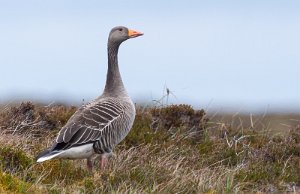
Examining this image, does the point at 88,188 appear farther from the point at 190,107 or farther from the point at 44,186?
the point at 190,107

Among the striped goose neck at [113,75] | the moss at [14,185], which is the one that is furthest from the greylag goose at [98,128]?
the moss at [14,185]

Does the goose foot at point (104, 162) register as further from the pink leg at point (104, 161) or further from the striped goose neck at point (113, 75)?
the striped goose neck at point (113, 75)

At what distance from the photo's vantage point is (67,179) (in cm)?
919

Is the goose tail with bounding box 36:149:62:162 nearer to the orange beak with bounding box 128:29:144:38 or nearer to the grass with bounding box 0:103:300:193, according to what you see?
the grass with bounding box 0:103:300:193

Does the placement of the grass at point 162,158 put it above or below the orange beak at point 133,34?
below

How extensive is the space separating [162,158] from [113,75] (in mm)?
1459

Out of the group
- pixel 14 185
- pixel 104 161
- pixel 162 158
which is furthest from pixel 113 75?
pixel 14 185

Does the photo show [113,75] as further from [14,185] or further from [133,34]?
[14,185]

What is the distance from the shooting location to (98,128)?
1012 cm

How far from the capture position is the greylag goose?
961 cm

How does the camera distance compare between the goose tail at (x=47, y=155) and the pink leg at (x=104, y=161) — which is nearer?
the goose tail at (x=47, y=155)

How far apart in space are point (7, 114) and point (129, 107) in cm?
221

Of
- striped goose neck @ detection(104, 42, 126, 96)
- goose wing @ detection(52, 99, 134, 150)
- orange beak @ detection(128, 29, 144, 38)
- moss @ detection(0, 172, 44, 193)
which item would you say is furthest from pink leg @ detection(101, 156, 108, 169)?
orange beak @ detection(128, 29, 144, 38)

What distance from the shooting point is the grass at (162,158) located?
883cm
